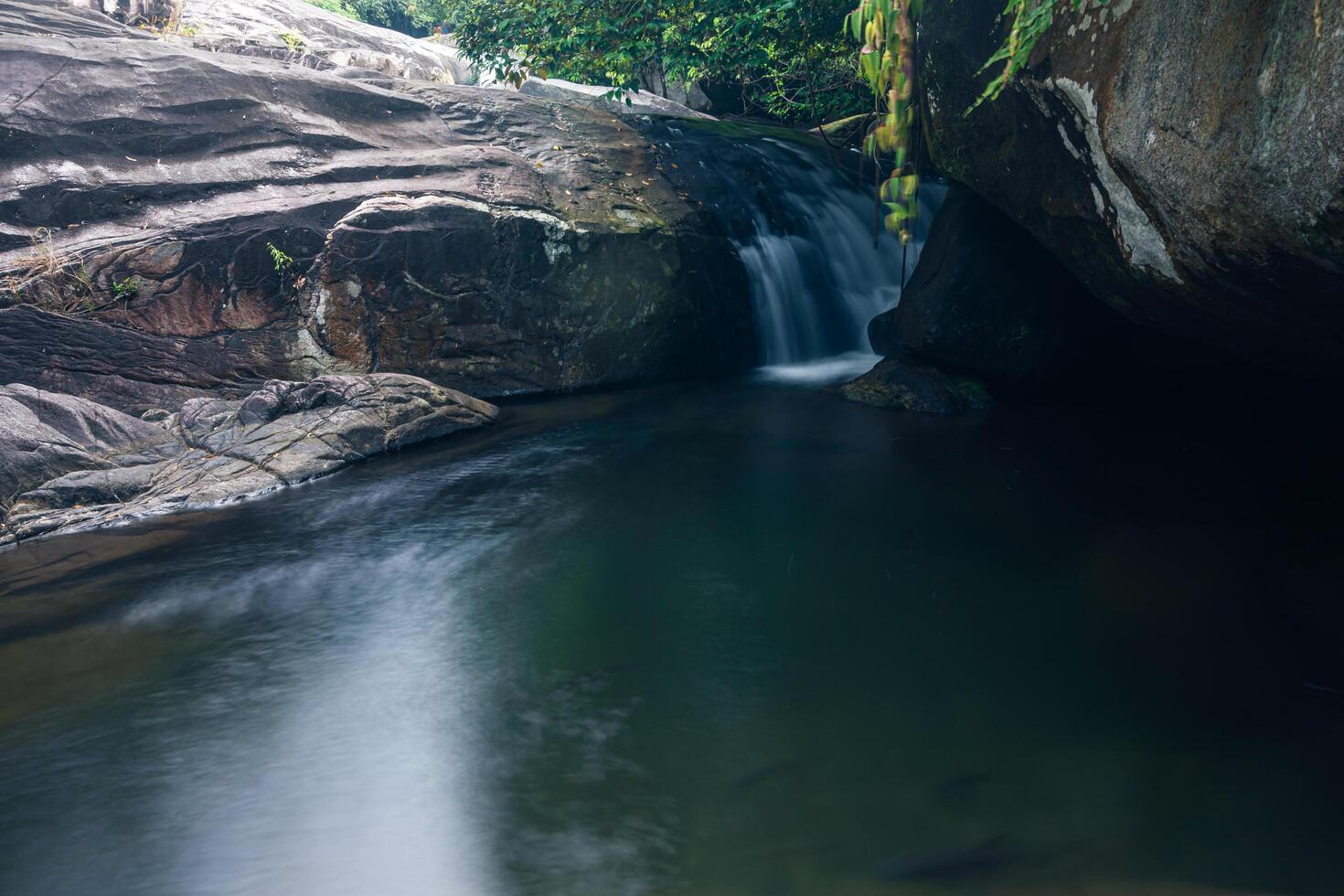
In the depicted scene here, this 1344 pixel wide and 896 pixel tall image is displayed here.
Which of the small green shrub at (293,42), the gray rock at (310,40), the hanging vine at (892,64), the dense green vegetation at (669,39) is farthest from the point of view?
the small green shrub at (293,42)

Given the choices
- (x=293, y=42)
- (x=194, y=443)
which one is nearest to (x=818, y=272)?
(x=194, y=443)

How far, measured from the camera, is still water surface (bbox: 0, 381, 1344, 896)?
290cm

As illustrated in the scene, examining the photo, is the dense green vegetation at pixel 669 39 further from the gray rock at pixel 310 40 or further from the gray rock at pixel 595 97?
the gray rock at pixel 310 40

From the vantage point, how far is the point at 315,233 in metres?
9.02

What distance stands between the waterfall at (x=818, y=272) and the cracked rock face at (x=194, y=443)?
387 centimetres

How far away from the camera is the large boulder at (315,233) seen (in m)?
8.55

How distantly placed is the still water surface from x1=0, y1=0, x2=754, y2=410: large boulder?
2850 mm

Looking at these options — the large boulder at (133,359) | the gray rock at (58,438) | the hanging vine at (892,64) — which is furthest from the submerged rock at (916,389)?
the gray rock at (58,438)

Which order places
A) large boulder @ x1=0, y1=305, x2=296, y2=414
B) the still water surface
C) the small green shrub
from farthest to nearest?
the small green shrub < large boulder @ x1=0, y1=305, x2=296, y2=414 < the still water surface

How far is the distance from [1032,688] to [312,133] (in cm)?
968

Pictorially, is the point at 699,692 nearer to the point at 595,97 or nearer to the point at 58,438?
the point at 58,438

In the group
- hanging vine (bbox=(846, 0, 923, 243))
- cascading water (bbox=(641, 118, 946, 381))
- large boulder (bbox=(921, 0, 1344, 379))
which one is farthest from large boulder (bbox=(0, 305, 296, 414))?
large boulder (bbox=(921, 0, 1344, 379))

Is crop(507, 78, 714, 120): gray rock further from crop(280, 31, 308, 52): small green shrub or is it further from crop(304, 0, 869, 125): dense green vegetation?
crop(280, 31, 308, 52): small green shrub

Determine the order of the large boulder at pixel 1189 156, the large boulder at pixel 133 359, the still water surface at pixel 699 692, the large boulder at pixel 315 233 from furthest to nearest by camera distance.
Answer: the large boulder at pixel 315 233 < the large boulder at pixel 133 359 < the large boulder at pixel 1189 156 < the still water surface at pixel 699 692
